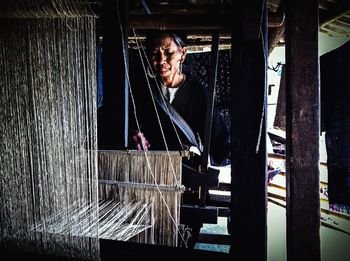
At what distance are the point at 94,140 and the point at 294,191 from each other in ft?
4.50

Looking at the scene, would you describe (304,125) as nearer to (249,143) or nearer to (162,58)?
(249,143)

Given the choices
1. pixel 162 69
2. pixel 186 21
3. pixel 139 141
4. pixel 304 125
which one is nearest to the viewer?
pixel 304 125

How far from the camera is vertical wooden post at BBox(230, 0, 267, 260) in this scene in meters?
1.53

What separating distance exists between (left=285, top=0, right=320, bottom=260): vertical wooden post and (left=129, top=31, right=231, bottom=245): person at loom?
1.22 m

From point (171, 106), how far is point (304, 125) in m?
1.83

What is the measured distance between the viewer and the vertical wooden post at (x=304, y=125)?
1412 mm

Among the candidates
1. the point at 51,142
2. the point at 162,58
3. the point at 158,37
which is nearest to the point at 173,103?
the point at 162,58

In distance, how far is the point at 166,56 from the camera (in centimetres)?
303

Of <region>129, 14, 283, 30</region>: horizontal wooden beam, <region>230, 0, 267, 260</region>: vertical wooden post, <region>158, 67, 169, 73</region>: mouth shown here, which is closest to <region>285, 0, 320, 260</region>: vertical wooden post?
<region>230, 0, 267, 260</region>: vertical wooden post

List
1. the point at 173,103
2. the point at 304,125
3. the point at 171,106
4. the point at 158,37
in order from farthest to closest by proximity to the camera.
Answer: the point at 173,103 → the point at 171,106 → the point at 158,37 → the point at 304,125

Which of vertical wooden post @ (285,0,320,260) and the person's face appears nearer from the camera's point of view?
vertical wooden post @ (285,0,320,260)

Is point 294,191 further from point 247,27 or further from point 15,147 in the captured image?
point 15,147

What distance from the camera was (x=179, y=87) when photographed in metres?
3.55

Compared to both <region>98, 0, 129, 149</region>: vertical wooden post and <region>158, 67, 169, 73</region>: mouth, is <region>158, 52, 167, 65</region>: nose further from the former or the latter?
<region>98, 0, 129, 149</region>: vertical wooden post
